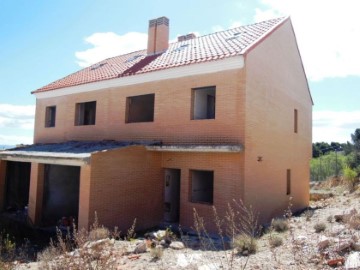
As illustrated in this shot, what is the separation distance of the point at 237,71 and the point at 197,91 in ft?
7.17

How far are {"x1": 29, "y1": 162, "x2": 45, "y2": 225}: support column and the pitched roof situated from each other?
505 cm

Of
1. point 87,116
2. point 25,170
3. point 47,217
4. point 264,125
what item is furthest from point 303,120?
point 25,170

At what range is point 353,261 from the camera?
239 inches

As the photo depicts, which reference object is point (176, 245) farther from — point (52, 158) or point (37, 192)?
point (37, 192)

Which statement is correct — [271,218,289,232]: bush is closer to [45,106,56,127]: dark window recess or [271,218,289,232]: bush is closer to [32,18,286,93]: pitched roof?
[32,18,286,93]: pitched roof

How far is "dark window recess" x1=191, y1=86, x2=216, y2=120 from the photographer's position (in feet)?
42.2

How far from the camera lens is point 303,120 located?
17781 millimetres

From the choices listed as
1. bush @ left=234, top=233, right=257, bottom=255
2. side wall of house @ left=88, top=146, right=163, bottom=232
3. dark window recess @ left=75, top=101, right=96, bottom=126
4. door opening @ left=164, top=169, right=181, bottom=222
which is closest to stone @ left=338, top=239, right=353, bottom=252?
bush @ left=234, top=233, right=257, bottom=255

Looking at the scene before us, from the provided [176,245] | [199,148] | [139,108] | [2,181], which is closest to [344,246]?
[176,245]

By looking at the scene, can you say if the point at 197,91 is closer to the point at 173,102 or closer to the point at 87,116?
the point at 173,102

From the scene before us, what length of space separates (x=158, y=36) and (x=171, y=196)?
8.85 metres

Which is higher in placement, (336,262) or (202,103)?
(202,103)

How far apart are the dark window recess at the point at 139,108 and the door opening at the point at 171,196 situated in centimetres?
322

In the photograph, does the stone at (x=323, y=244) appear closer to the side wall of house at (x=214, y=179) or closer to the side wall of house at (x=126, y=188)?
the side wall of house at (x=214, y=179)
